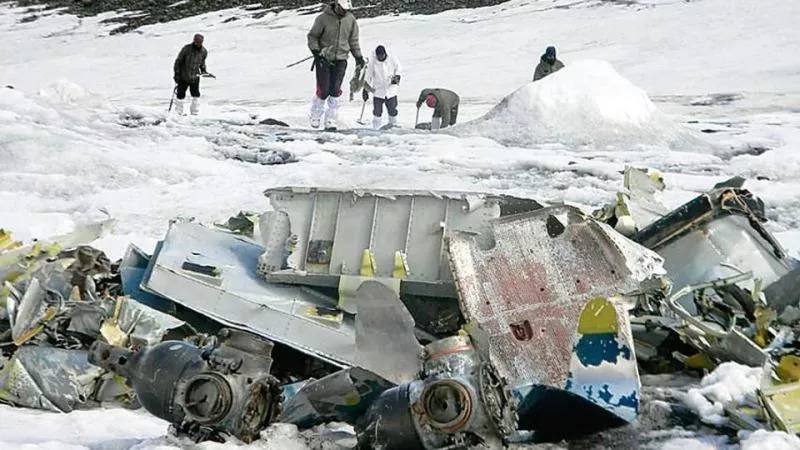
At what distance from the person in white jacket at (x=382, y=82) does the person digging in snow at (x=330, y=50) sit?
2.75 feet

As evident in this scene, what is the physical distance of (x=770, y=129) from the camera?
1117 cm

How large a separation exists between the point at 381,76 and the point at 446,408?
1068 centimetres

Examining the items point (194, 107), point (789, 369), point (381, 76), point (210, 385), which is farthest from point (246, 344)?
point (194, 107)

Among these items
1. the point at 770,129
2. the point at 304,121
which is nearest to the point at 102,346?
the point at 770,129

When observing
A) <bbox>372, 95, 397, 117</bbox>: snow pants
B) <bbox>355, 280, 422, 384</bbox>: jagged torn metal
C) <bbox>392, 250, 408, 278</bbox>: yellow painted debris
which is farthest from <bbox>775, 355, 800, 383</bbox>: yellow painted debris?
<bbox>372, 95, 397, 117</bbox>: snow pants

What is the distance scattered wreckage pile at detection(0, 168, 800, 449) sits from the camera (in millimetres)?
2918

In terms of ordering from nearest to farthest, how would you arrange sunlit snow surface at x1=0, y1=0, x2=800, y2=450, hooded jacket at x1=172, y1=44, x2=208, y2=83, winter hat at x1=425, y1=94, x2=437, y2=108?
sunlit snow surface at x1=0, y1=0, x2=800, y2=450, winter hat at x1=425, y1=94, x2=437, y2=108, hooded jacket at x1=172, y1=44, x2=208, y2=83

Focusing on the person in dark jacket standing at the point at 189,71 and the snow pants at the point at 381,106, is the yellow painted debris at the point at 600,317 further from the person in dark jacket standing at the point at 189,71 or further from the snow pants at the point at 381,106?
the person in dark jacket standing at the point at 189,71

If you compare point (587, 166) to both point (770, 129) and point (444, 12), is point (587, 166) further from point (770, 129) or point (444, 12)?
point (444, 12)

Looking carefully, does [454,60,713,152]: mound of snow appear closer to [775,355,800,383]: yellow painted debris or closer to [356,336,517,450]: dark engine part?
[775,355,800,383]: yellow painted debris

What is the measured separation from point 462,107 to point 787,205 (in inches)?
322

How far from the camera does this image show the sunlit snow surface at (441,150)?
3.70 meters

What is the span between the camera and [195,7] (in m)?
29.7

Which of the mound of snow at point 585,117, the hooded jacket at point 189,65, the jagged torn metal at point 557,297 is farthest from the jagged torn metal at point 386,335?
the hooded jacket at point 189,65
